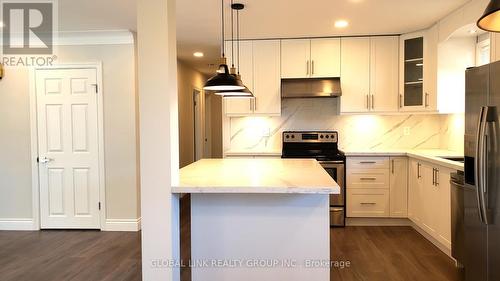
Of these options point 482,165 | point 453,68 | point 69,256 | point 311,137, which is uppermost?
point 453,68

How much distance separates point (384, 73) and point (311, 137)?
4.15ft

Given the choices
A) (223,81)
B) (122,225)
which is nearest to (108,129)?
(122,225)

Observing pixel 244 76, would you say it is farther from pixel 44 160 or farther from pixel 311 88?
pixel 44 160

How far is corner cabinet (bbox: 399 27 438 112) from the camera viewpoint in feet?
12.9

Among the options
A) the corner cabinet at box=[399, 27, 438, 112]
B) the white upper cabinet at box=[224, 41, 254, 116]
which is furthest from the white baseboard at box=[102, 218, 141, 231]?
the corner cabinet at box=[399, 27, 438, 112]

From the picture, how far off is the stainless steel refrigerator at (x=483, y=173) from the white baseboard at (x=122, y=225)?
348 centimetres

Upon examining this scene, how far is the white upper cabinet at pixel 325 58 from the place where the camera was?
4438mm

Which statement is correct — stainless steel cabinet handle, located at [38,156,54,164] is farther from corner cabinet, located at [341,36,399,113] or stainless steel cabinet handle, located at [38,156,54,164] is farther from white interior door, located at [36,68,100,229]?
corner cabinet, located at [341,36,399,113]

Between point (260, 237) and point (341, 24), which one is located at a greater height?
point (341, 24)

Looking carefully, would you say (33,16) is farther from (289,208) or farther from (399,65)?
(399,65)

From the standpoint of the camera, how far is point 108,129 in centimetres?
416

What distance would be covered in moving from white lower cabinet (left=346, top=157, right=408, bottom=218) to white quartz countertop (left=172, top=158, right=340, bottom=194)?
1.44 m

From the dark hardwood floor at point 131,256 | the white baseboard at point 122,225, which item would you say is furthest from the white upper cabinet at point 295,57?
the white baseboard at point 122,225

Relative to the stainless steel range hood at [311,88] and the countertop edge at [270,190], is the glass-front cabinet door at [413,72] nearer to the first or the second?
the stainless steel range hood at [311,88]
